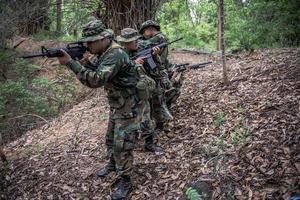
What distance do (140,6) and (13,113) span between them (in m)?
4.06

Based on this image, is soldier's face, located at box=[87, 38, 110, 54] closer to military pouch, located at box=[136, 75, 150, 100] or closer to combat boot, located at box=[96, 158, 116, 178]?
military pouch, located at box=[136, 75, 150, 100]

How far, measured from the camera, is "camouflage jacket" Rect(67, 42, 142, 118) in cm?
478

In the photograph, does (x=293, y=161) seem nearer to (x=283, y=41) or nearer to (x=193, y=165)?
(x=193, y=165)

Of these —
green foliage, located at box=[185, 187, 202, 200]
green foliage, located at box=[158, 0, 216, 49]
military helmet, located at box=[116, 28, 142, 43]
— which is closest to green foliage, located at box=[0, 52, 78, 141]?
military helmet, located at box=[116, 28, 142, 43]

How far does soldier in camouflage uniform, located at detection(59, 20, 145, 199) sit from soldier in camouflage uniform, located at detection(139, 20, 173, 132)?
46.1 inches

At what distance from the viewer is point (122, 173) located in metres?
5.11

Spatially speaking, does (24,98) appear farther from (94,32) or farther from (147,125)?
(94,32)

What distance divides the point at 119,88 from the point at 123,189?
1.30 metres

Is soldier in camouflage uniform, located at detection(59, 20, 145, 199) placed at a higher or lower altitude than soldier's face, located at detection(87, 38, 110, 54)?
lower

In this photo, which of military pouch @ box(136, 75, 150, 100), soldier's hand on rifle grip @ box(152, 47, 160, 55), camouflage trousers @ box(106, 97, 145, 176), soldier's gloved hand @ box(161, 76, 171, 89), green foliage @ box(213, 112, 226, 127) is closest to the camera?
camouflage trousers @ box(106, 97, 145, 176)

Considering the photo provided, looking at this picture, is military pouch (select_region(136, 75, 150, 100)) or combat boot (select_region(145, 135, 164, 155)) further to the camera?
combat boot (select_region(145, 135, 164, 155))

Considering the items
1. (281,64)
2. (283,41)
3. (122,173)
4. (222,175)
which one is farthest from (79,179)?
(283,41)

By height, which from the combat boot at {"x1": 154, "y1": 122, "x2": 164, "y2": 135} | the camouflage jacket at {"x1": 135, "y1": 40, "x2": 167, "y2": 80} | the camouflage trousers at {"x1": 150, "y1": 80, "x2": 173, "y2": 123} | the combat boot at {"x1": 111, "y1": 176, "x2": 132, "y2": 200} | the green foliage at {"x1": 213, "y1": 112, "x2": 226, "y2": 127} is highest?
the camouflage jacket at {"x1": 135, "y1": 40, "x2": 167, "y2": 80}

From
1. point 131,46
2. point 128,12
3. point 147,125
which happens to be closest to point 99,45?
point 131,46
